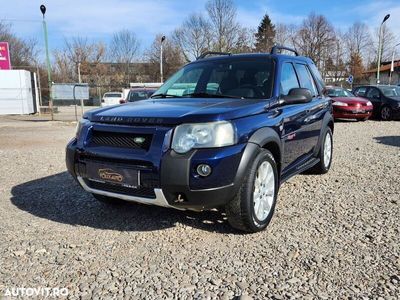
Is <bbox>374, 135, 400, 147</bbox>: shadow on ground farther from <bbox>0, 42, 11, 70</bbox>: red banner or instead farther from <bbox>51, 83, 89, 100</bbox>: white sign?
<bbox>0, 42, 11, 70</bbox>: red banner

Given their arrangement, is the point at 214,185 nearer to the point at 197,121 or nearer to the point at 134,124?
the point at 197,121

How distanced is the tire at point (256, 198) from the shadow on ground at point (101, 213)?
1.02 ft

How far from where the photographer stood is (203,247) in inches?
136

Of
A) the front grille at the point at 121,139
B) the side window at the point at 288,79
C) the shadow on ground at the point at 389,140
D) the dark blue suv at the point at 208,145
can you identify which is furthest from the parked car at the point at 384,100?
the front grille at the point at 121,139

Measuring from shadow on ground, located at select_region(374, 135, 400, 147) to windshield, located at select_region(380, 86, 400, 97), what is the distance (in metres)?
6.60

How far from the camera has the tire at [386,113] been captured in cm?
1574

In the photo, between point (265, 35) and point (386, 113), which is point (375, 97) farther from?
point (265, 35)

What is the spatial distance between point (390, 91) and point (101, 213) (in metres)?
15.9

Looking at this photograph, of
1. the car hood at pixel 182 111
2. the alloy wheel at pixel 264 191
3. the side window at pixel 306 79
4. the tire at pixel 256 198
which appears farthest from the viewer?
the side window at pixel 306 79

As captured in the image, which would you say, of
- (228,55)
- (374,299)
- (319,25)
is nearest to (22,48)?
(319,25)

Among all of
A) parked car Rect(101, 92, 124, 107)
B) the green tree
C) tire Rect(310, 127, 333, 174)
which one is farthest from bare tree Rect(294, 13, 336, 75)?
tire Rect(310, 127, 333, 174)

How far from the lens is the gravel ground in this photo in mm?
2809

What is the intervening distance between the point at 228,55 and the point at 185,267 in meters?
2.90

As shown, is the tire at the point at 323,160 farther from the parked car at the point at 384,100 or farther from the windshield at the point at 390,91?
the windshield at the point at 390,91
